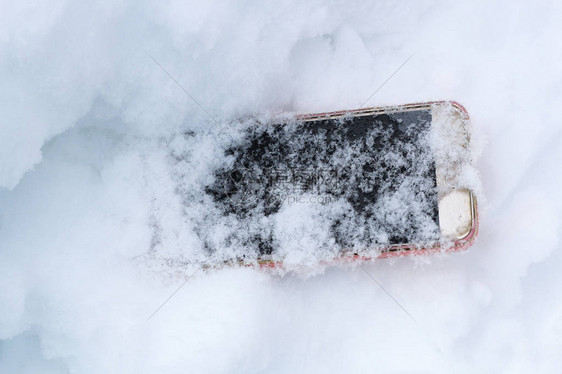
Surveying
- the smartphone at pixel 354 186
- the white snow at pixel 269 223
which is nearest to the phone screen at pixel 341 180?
the smartphone at pixel 354 186

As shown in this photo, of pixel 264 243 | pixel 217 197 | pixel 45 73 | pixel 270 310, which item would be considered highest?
pixel 45 73

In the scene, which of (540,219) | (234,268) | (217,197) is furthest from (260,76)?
(540,219)

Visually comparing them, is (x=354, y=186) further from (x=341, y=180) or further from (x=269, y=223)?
(x=269, y=223)

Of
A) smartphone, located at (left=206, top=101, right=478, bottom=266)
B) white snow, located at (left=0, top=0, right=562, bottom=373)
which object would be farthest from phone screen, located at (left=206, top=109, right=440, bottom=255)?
white snow, located at (left=0, top=0, right=562, bottom=373)

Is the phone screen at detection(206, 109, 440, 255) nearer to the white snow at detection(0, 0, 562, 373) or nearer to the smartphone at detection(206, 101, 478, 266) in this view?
the smartphone at detection(206, 101, 478, 266)

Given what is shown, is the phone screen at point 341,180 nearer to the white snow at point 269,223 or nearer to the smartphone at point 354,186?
the smartphone at point 354,186

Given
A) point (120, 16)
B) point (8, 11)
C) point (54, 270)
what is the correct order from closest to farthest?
point (8, 11)
point (120, 16)
point (54, 270)

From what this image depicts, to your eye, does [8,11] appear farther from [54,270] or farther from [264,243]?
[264,243]

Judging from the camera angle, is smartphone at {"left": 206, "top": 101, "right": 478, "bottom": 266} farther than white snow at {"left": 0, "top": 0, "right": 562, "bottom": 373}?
No
